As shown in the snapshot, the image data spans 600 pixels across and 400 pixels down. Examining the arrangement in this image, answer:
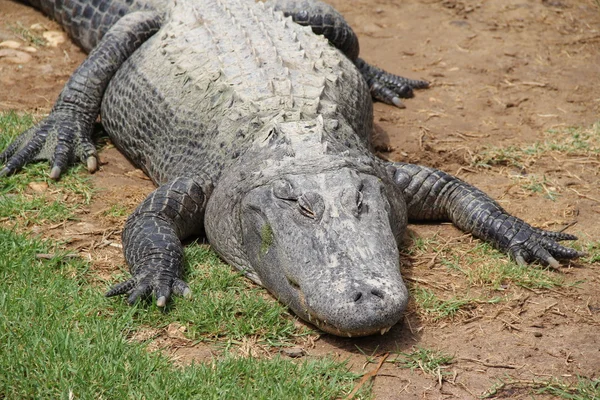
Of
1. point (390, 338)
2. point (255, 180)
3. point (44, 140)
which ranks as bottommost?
point (44, 140)

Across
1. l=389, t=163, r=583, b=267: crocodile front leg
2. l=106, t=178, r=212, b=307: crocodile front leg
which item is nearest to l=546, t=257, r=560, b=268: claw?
l=389, t=163, r=583, b=267: crocodile front leg

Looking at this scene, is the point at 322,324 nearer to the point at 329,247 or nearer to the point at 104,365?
the point at 329,247

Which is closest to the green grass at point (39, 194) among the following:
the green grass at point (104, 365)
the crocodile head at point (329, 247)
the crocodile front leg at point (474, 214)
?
the green grass at point (104, 365)

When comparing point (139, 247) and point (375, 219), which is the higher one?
point (375, 219)

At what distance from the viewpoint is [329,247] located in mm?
3754

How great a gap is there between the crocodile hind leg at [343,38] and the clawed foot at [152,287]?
→ 2.98 meters

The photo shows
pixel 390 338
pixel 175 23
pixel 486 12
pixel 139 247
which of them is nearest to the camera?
pixel 390 338

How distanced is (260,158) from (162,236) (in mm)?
688

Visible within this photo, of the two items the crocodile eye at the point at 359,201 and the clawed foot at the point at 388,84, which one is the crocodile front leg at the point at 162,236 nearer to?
the crocodile eye at the point at 359,201

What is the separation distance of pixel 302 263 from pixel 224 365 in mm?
624

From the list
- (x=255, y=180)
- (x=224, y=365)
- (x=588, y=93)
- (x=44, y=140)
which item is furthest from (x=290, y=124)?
(x=588, y=93)

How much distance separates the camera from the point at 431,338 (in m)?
3.81

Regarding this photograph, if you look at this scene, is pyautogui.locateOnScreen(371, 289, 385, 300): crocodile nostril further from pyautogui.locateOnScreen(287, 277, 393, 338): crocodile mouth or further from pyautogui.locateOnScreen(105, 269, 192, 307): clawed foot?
pyautogui.locateOnScreen(105, 269, 192, 307): clawed foot

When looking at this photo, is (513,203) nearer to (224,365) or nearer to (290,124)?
(290,124)
